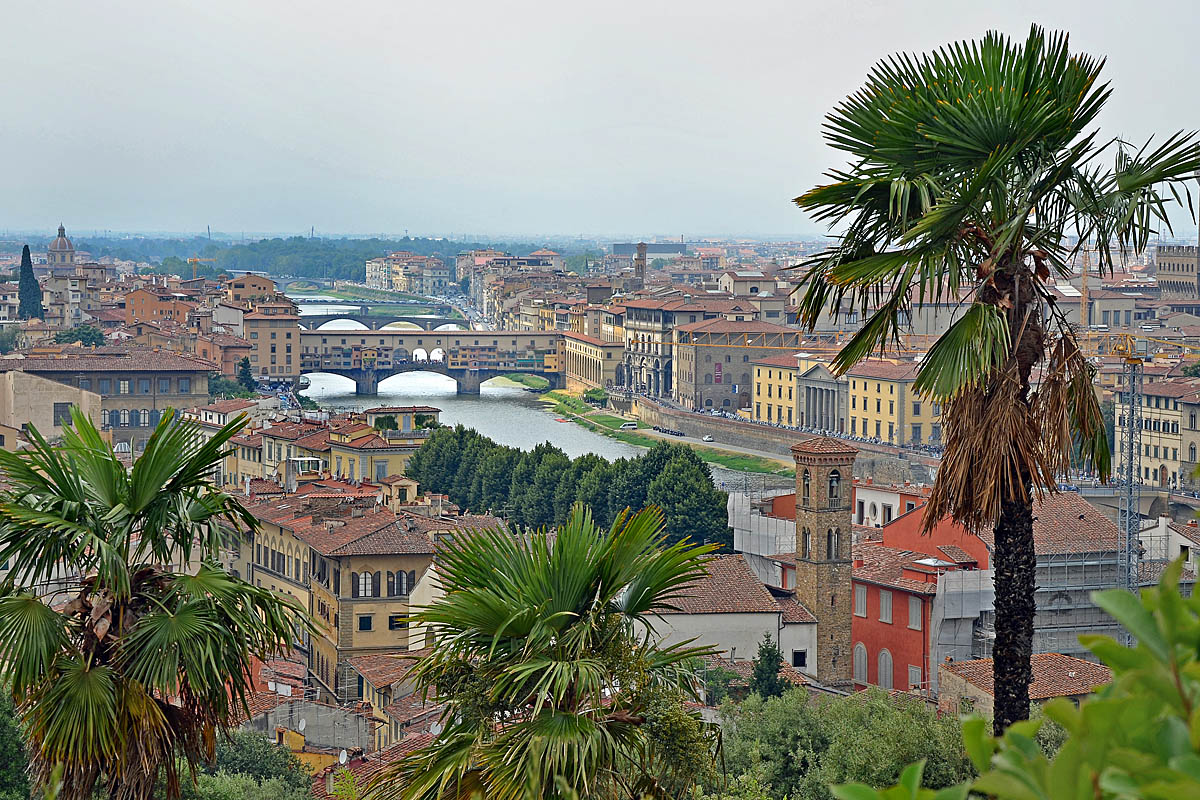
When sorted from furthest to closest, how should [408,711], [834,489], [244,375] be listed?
[244,375] → [834,489] → [408,711]

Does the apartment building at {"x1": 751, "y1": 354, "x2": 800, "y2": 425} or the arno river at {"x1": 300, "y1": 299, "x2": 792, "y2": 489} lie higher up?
the apartment building at {"x1": 751, "y1": 354, "x2": 800, "y2": 425}

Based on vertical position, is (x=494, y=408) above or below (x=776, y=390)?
below

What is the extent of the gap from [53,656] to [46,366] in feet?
115

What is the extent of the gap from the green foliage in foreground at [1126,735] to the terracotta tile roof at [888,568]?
15.6m

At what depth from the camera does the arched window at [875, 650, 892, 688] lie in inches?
668

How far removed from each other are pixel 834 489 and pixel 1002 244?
14580 millimetres

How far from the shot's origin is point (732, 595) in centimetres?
1667

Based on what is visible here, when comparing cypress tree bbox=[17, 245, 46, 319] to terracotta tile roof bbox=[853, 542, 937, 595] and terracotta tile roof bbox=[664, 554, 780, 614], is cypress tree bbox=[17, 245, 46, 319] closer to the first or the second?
terracotta tile roof bbox=[853, 542, 937, 595]

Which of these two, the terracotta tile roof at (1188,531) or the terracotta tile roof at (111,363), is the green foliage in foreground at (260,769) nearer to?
the terracotta tile roof at (1188,531)

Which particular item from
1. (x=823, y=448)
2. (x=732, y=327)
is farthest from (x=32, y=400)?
(x=732, y=327)

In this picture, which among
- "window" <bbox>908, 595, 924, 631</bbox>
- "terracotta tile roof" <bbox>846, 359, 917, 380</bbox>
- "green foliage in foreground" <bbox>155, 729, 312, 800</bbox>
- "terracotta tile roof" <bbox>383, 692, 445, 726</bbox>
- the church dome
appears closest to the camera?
"green foliage in foreground" <bbox>155, 729, 312, 800</bbox>

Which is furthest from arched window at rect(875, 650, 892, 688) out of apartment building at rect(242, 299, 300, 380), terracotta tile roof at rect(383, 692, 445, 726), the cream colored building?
apartment building at rect(242, 299, 300, 380)

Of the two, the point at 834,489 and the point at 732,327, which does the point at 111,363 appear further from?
the point at 834,489

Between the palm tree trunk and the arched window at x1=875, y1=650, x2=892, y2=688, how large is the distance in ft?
45.6
